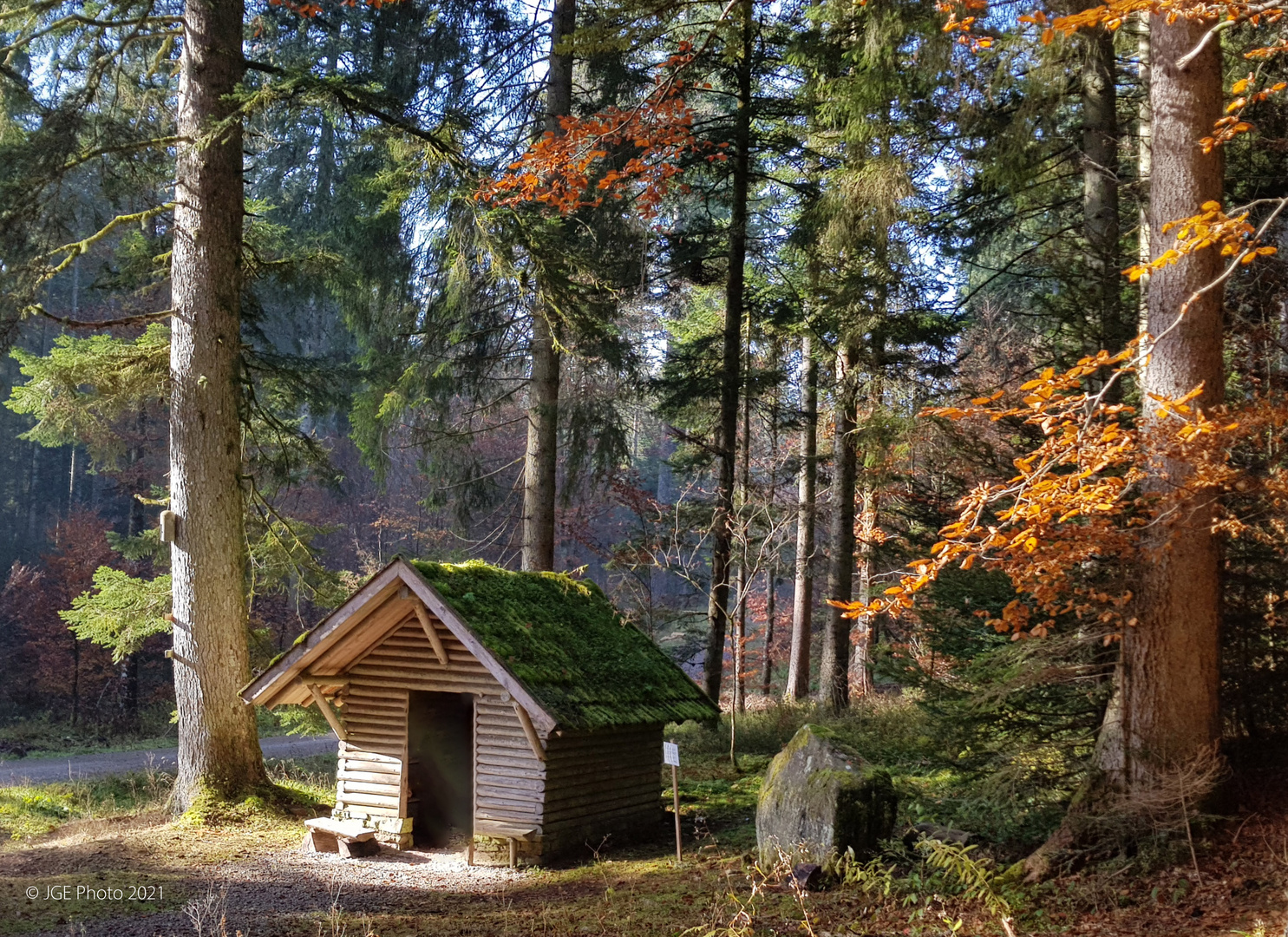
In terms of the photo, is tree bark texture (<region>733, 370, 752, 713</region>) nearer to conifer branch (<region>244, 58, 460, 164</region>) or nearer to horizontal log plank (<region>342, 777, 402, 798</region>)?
horizontal log plank (<region>342, 777, 402, 798</region>)

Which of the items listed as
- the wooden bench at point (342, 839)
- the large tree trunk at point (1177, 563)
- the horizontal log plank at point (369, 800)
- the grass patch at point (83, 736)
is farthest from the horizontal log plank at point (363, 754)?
the grass patch at point (83, 736)

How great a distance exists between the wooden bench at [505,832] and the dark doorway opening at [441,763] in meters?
1.98

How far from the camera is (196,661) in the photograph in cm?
1148

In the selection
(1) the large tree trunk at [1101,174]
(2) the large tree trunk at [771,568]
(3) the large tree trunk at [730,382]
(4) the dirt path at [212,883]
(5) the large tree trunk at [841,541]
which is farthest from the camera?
(2) the large tree trunk at [771,568]

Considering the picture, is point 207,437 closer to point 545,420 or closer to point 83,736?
point 545,420

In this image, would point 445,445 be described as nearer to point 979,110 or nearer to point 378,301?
point 378,301

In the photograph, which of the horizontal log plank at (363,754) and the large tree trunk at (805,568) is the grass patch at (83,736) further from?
the large tree trunk at (805,568)

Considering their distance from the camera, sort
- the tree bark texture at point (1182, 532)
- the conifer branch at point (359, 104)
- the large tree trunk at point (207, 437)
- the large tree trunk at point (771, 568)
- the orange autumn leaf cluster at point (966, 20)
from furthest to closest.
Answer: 1. the large tree trunk at point (771, 568)
2. the large tree trunk at point (207, 437)
3. the conifer branch at point (359, 104)
4. the orange autumn leaf cluster at point (966, 20)
5. the tree bark texture at point (1182, 532)

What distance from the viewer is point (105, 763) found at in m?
19.8

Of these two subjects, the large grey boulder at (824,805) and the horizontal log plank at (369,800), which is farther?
the horizontal log plank at (369,800)

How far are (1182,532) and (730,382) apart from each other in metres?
9.78

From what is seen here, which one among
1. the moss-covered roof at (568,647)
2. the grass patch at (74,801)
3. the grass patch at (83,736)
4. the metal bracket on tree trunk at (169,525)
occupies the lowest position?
the grass patch at (83,736)

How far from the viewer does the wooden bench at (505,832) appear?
9.77m

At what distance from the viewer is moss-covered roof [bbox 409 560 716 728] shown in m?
9.86
